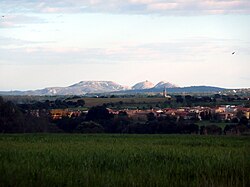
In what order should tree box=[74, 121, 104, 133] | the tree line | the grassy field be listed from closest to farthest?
1. the grassy field
2. the tree line
3. tree box=[74, 121, 104, 133]

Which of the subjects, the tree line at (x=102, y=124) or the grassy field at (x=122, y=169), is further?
the tree line at (x=102, y=124)

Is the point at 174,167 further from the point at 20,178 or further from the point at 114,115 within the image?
the point at 114,115

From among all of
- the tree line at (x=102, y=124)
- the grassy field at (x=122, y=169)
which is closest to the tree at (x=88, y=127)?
the tree line at (x=102, y=124)

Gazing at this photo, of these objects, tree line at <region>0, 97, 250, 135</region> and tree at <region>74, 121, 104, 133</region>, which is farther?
tree at <region>74, 121, 104, 133</region>

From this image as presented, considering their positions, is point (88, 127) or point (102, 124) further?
point (102, 124)

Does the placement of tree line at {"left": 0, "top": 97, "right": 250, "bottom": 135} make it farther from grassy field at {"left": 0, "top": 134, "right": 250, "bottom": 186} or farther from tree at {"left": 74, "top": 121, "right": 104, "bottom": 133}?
grassy field at {"left": 0, "top": 134, "right": 250, "bottom": 186}

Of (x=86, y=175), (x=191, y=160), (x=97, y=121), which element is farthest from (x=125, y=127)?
(x=86, y=175)

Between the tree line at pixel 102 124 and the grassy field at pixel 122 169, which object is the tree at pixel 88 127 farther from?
the grassy field at pixel 122 169

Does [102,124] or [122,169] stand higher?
[122,169]

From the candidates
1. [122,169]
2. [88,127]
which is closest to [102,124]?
[88,127]

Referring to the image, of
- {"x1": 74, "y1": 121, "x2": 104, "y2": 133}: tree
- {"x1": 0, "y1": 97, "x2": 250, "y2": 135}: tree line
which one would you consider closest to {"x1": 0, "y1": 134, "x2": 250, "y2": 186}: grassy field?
{"x1": 0, "y1": 97, "x2": 250, "y2": 135}: tree line

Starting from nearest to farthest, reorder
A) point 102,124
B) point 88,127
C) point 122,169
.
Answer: point 122,169 < point 88,127 < point 102,124

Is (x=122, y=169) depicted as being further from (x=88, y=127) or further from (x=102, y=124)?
(x=102, y=124)

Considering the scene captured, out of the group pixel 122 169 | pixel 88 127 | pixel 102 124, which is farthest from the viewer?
pixel 102 124
